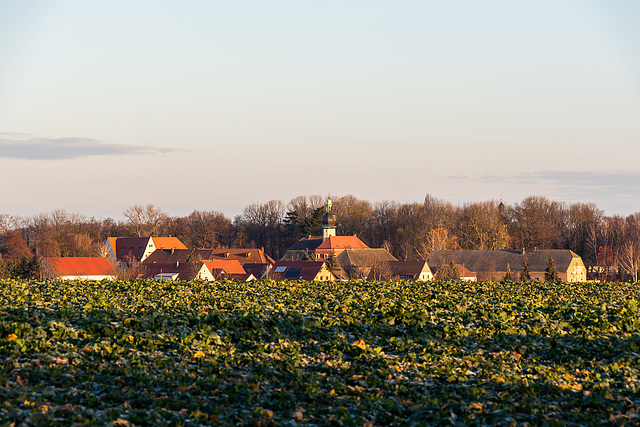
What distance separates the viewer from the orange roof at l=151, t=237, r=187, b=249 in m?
122

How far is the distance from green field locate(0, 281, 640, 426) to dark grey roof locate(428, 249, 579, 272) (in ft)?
266

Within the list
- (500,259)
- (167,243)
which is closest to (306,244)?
(167,243)

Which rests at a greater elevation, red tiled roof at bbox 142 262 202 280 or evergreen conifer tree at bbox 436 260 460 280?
red tiled roof at bbox 142 262 202 280

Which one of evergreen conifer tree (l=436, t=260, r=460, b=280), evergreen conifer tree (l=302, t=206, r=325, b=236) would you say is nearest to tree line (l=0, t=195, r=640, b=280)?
evergreen conifer tree (l=302, t=206, r=325, b=236)

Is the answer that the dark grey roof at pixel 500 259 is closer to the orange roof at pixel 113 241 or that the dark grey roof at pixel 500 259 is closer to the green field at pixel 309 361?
the orange roof at pixel 113 241

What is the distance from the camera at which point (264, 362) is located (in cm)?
1208

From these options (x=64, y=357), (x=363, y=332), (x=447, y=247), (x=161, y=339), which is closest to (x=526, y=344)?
(x=363, y=332)

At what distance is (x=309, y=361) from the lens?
12.4m

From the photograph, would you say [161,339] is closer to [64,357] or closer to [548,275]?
[64,357]

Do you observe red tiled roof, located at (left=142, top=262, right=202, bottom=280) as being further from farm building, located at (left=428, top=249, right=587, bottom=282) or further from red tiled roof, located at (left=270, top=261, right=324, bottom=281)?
farm building, located at (left=428, top=249, right=587, bottom=282)

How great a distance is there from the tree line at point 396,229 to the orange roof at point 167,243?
Result: 944 centimetres

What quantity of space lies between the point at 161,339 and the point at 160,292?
24.3 feet

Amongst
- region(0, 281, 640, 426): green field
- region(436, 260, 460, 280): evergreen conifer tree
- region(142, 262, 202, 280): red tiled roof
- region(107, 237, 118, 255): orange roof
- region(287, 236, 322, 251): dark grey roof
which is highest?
region(0, 281, 640, 426): green field

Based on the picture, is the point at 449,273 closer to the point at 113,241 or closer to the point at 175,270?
the point at 175,270
